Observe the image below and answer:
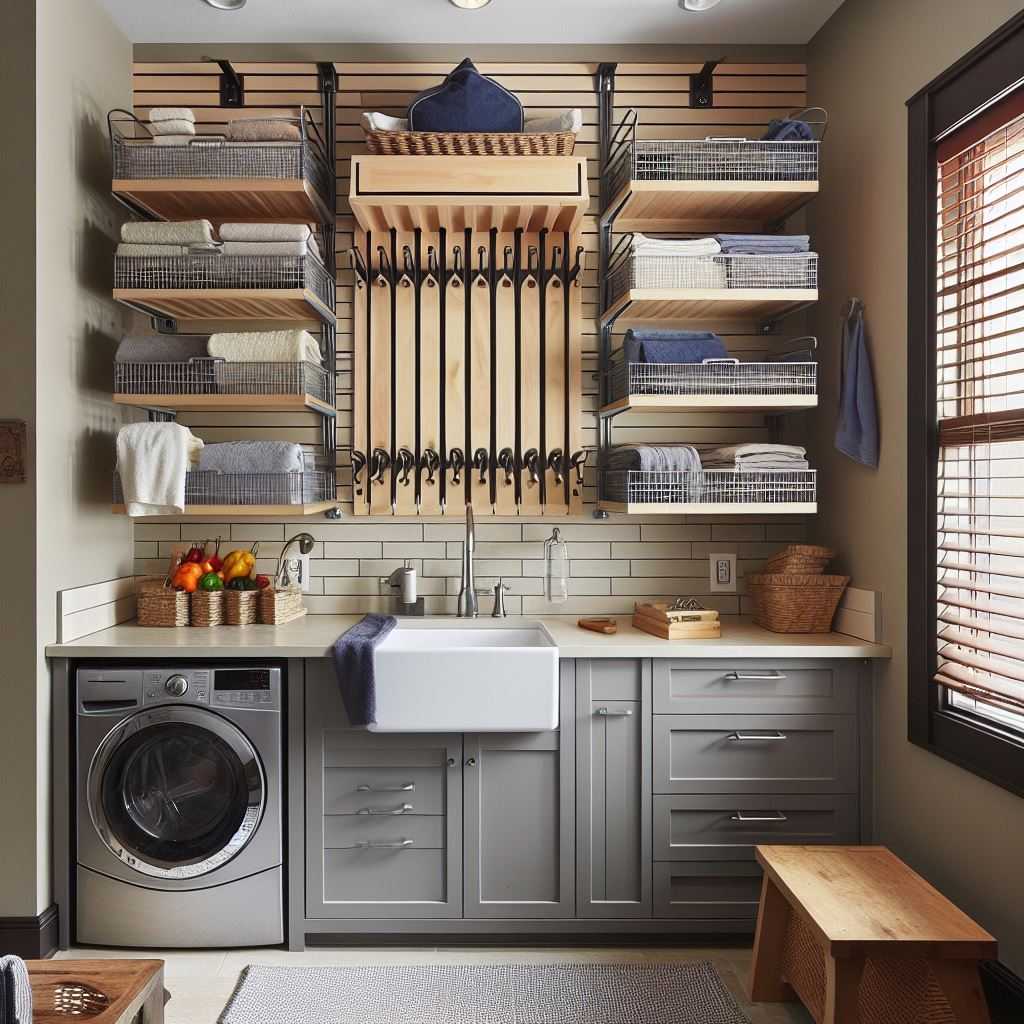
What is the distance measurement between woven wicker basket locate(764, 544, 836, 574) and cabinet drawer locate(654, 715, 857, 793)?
1.83ft

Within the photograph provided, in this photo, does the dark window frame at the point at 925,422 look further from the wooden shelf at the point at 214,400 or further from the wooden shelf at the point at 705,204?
the wooden shelf at the point at 214,400

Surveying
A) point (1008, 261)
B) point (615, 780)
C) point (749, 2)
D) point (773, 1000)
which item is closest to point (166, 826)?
point (615, 780)

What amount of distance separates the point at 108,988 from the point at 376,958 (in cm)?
125

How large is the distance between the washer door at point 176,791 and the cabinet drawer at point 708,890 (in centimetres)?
136

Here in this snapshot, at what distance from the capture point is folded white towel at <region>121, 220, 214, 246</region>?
10.2ft

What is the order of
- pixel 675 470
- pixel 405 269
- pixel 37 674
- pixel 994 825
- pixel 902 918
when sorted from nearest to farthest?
pixel 902 918 → pixel 994 825 → pixel 37 674 → pixel 675 470 → pixel 405 269

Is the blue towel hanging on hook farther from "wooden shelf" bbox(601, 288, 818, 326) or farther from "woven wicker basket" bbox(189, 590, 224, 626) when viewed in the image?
"woven wicker basket" bbox(189, 590, 224, 626)

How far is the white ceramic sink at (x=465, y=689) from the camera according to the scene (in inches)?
108

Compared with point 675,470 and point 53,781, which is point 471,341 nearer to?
point 675,470

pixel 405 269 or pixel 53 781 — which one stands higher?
pixel 405 269

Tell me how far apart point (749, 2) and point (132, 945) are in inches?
155

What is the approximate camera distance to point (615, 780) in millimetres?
2953

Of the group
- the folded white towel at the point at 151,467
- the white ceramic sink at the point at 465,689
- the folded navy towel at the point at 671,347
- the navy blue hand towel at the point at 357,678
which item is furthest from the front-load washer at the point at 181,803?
the folded navy towel at the point at 671,347

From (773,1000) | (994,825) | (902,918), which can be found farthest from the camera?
(773,1000)
